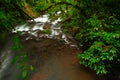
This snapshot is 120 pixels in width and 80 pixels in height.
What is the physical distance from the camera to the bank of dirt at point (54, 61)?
6.05 m

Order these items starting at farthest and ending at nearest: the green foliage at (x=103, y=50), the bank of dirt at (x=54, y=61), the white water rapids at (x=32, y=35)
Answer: the white water rapids at (x=32, y=35)
the bank of dirt at (x=54, y=61)
the green foliage at (x=103, y=50)

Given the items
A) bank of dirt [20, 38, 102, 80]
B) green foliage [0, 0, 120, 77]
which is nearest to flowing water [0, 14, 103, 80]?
bank of dirt [20, 38, 102, 80]

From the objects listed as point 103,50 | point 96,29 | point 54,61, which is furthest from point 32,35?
point 103,50

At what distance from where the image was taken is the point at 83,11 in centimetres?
823

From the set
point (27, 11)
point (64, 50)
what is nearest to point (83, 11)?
point (64, 50)

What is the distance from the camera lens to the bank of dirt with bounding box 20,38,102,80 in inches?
238

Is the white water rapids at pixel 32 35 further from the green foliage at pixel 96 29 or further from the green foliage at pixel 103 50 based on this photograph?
the green foliage at pixel 103 50

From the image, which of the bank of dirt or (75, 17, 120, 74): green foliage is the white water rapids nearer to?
the bank of dirt

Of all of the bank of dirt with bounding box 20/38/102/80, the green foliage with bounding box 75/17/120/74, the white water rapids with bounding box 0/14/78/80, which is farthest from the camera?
the white water rapids with bounding box 0/14/78/80

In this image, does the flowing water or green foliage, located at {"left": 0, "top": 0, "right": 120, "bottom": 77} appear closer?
green foliage, located at {"left": 0, "top": 0, "right": 120, "bottom": 77}

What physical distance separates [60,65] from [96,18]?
6.78 feet

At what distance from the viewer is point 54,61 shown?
23.0ft

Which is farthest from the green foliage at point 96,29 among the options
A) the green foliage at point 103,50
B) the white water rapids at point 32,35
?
the white water rapids at point 32,35

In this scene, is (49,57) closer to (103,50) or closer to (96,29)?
(96,29)
